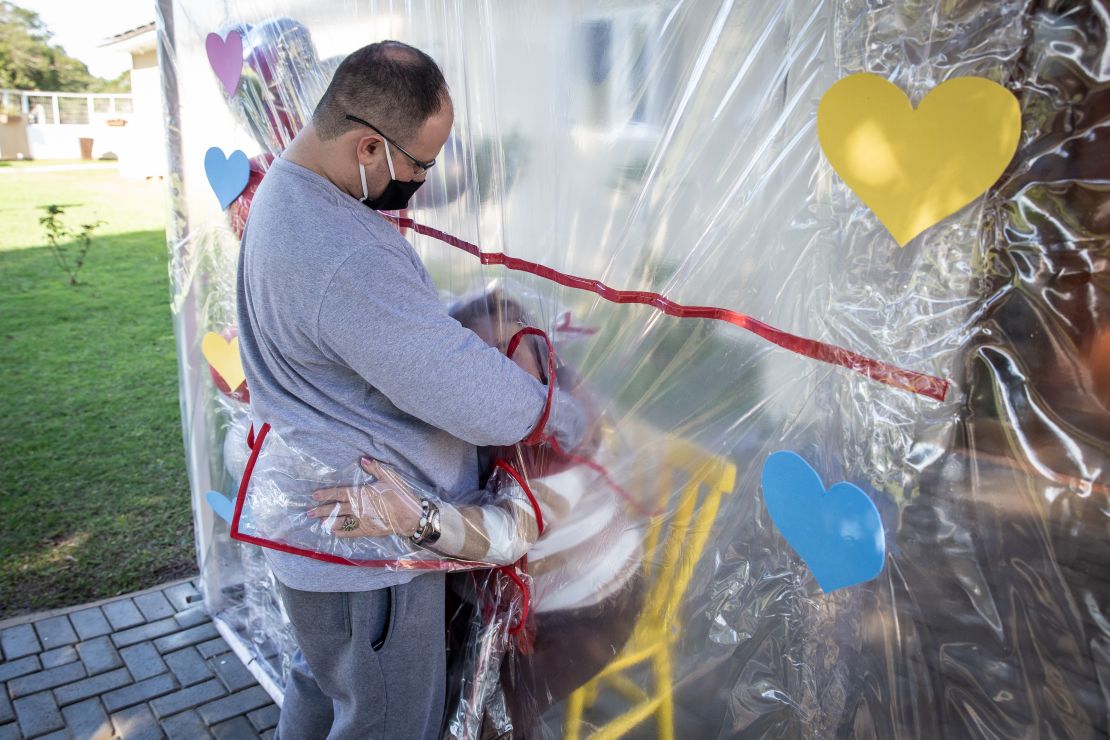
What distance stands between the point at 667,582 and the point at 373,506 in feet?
1.93

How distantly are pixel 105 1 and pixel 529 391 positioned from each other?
118 feet

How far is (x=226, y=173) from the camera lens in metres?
2.55

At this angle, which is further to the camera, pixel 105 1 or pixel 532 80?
pixel 105 1

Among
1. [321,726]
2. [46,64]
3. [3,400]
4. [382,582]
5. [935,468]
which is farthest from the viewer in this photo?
[46,64]

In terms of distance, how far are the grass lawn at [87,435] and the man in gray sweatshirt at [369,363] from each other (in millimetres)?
2219

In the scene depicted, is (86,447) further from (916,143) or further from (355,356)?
(916,143)

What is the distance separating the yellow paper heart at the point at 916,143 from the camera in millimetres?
1071

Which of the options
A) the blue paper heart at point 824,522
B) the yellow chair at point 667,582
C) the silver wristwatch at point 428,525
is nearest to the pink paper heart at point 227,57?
the silver wristwatch at point 428,525

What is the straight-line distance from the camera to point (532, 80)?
1.65 meters

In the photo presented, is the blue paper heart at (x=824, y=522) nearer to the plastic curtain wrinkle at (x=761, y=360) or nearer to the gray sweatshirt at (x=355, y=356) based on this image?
the plastic curtain wrinkle at (x=761, y=360)

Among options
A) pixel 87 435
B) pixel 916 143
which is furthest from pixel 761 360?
pixel 87 435

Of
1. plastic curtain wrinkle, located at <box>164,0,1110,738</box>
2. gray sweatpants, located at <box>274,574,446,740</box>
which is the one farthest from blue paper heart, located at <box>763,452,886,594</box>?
gray sweatpants, located at <box>274,574,446,740</box>

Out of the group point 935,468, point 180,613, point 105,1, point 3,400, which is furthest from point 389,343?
point 105,1

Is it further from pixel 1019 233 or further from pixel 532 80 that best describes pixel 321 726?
pixel 1019 233
